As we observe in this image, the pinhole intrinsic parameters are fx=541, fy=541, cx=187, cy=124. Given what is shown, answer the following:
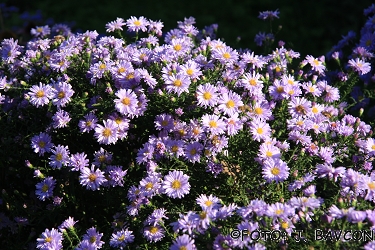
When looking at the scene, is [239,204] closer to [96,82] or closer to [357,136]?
[357,136]

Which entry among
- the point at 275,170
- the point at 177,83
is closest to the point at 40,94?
the point at 177,83

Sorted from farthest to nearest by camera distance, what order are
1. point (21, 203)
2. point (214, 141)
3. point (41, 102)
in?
point (21, 203), point (41, 102), point (214, 141)

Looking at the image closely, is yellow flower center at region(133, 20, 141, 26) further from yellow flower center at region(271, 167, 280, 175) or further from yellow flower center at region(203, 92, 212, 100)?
yellow flower center at region(271, 167, 280, 175)

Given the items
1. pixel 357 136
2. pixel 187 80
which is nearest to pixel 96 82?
pixel 187 80

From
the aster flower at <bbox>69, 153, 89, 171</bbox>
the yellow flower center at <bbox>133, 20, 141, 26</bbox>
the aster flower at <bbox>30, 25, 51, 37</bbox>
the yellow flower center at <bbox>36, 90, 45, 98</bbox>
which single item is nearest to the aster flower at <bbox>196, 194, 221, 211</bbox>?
the aster flower at <bbox>69, 153, 89, 171</bbox>

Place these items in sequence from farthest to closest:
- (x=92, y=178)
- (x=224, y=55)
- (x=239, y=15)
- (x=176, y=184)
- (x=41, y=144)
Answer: (x=239, y=15), (x=224, y=55), (x=41, y=144), (x=92, y=178), (x=176, y=184)

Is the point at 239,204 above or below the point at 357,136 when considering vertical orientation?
below

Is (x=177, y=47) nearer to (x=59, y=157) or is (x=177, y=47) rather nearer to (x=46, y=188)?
(x=59, y=157)
